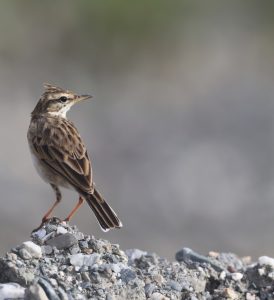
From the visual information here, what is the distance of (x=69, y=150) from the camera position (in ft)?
37.5

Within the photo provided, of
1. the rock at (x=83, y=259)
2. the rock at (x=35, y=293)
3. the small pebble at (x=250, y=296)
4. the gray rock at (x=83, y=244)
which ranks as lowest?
the rock at (x=35, y=293)

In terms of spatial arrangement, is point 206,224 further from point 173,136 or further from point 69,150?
point 69,150

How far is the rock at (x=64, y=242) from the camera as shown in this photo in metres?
9.66

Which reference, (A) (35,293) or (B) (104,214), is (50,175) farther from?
(A) (35,293)

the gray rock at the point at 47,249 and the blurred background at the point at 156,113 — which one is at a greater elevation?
the blurred background at the point at 156,113

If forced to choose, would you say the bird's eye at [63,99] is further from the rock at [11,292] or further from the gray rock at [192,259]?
the rock at [11,292]

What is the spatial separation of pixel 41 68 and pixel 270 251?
11528 millimetres

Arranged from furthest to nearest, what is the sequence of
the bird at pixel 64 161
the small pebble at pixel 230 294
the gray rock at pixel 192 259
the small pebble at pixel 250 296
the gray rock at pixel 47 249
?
the bird at pixel 64 161
the gray rock at pixel 192 259
the small pebble at pixel 250 296
the small pebble at pixel 230 294
the gray rock at pixel 47 249

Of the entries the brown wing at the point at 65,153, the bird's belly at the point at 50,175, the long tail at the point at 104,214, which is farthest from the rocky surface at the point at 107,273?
the bird's belly at the point at 50,175

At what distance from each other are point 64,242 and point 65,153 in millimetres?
1857

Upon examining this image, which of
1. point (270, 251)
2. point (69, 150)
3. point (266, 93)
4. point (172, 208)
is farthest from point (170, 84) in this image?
point (69, 150)

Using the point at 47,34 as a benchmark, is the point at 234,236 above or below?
below

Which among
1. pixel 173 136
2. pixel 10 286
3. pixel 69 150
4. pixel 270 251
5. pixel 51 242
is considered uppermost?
pixel 173 136

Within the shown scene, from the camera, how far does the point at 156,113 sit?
99.6 ft
